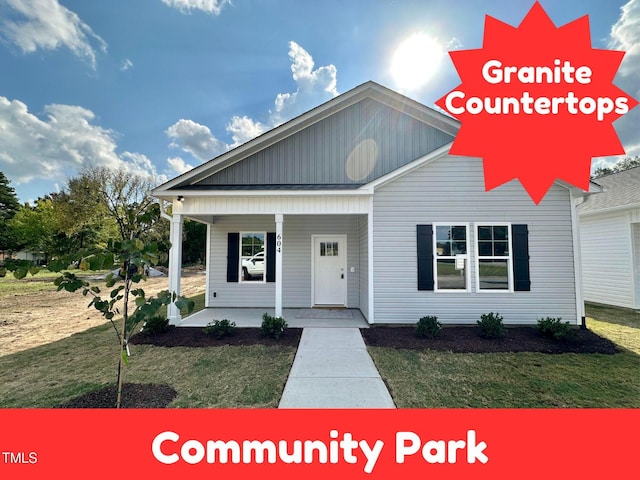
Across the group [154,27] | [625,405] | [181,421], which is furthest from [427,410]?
[154,27]

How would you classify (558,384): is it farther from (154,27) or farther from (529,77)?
(154,27)

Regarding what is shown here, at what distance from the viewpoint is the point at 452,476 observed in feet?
7.61

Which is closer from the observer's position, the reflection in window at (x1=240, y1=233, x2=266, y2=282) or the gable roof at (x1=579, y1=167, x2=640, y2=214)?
the gable roof at (x1=579, y1=167, x2=640, y2=214)

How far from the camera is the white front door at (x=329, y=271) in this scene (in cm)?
821

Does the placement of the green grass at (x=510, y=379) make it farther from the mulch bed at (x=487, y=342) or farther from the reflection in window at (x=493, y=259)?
the reflection in window at (x=493, y=259)

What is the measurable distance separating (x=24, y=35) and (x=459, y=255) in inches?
370

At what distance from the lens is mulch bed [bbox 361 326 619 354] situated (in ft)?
16.8

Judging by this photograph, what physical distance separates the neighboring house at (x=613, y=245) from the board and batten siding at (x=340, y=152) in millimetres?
5703

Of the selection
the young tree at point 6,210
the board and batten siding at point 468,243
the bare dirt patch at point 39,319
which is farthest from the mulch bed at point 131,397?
the young tree at point 6,210

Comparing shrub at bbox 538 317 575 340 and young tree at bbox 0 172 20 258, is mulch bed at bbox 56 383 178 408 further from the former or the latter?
young tree at bbox 0 172 20 258

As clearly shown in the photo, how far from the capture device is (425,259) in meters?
6.29

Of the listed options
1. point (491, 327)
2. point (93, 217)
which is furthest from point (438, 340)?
point (93, 217)

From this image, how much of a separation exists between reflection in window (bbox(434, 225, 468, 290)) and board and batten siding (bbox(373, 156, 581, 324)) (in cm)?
16

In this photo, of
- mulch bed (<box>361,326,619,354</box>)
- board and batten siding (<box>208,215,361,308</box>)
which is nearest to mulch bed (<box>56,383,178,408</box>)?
mulch bed (<box>361,326,619,354</box>)
